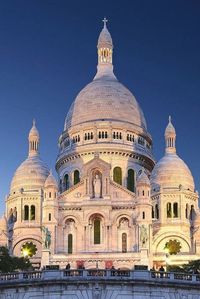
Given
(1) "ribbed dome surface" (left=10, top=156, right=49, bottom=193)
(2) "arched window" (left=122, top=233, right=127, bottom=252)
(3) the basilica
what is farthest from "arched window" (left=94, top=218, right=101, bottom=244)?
(1) "ribbed dome surface" (left=10, top=156, right=49, bottom=193)

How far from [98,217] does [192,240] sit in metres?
14.1

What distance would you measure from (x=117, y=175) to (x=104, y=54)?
24.4 metres

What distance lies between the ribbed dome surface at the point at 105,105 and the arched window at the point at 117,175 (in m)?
7.75

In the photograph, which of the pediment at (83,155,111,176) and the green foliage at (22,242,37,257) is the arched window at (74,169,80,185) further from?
the green foliage at (22,242,37,257)

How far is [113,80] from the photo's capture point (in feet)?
470

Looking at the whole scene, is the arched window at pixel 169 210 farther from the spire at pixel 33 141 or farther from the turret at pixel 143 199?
the spire at pixel 33 141

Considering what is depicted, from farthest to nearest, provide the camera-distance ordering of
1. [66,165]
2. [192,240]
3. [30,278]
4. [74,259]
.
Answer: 1. [66,165]
2. [192,240]
3. [74,259]
4. [30,278]

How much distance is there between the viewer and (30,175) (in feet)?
431

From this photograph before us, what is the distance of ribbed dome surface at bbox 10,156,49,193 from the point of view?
13050cm

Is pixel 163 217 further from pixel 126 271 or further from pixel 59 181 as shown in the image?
pixel 126 271

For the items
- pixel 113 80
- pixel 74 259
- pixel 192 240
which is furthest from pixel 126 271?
pixel 113 80

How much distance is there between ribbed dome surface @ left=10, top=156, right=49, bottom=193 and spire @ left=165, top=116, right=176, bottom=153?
18.0 m

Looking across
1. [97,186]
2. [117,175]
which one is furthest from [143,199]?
[117,175]

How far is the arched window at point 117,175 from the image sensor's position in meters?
130
